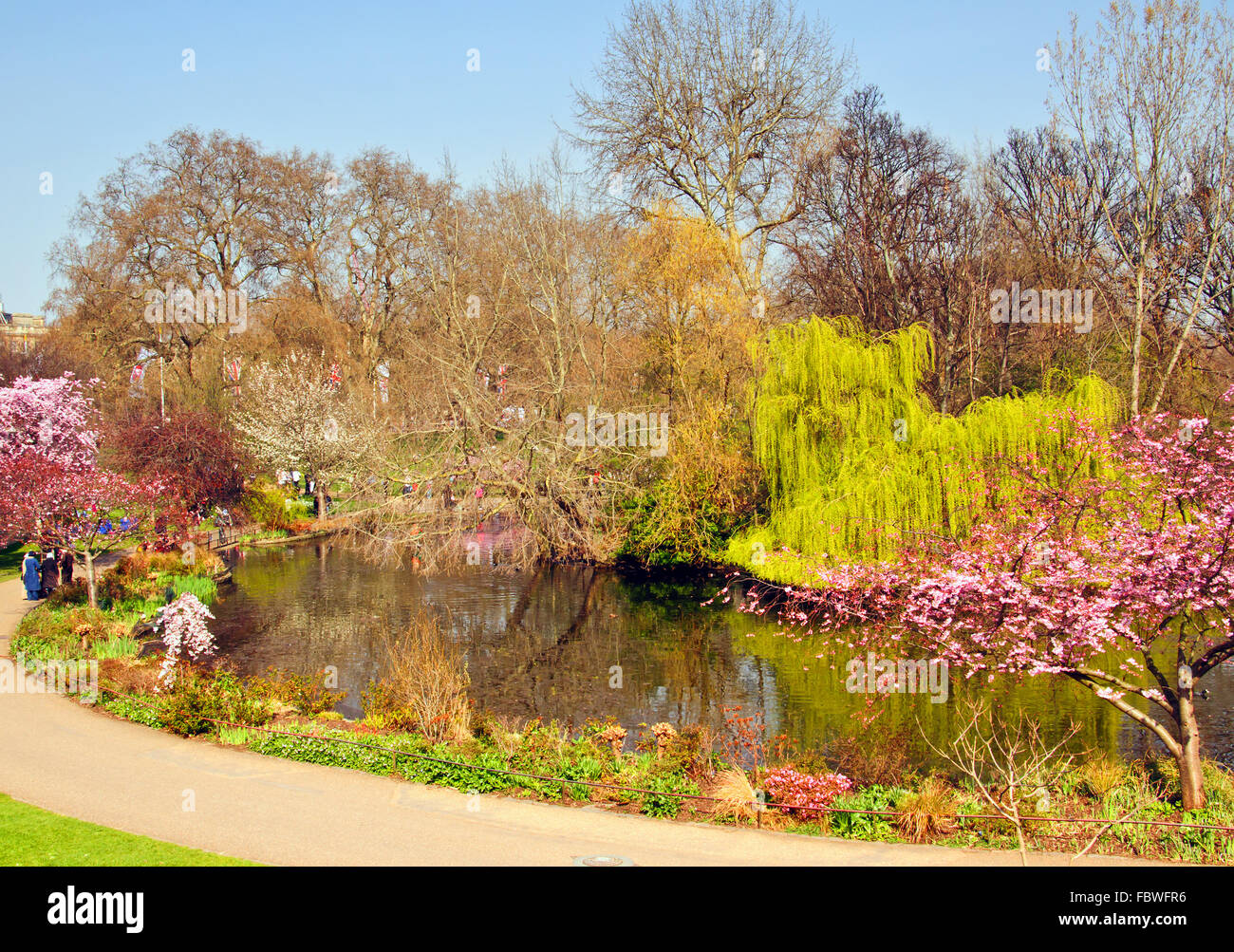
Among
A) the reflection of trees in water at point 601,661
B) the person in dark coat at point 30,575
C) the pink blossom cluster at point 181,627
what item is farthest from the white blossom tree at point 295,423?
the pink blossom cluster at point 181,627

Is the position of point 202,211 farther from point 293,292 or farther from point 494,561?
point 494,561

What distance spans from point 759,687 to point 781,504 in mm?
9174

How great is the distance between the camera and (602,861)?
9523 mm

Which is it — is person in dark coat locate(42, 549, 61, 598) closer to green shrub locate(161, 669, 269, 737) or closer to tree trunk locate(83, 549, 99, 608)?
tree trunk locate(83, 549, 99, 608)

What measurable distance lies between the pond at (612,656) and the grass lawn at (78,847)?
702 centimetres

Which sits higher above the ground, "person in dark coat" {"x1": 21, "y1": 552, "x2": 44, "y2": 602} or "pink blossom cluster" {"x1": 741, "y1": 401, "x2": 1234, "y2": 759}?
"pink blossom cluster" {"x1": 741, "y1": 401, "x2": 1234, "y2": 759}

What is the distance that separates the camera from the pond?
53.9 ft
